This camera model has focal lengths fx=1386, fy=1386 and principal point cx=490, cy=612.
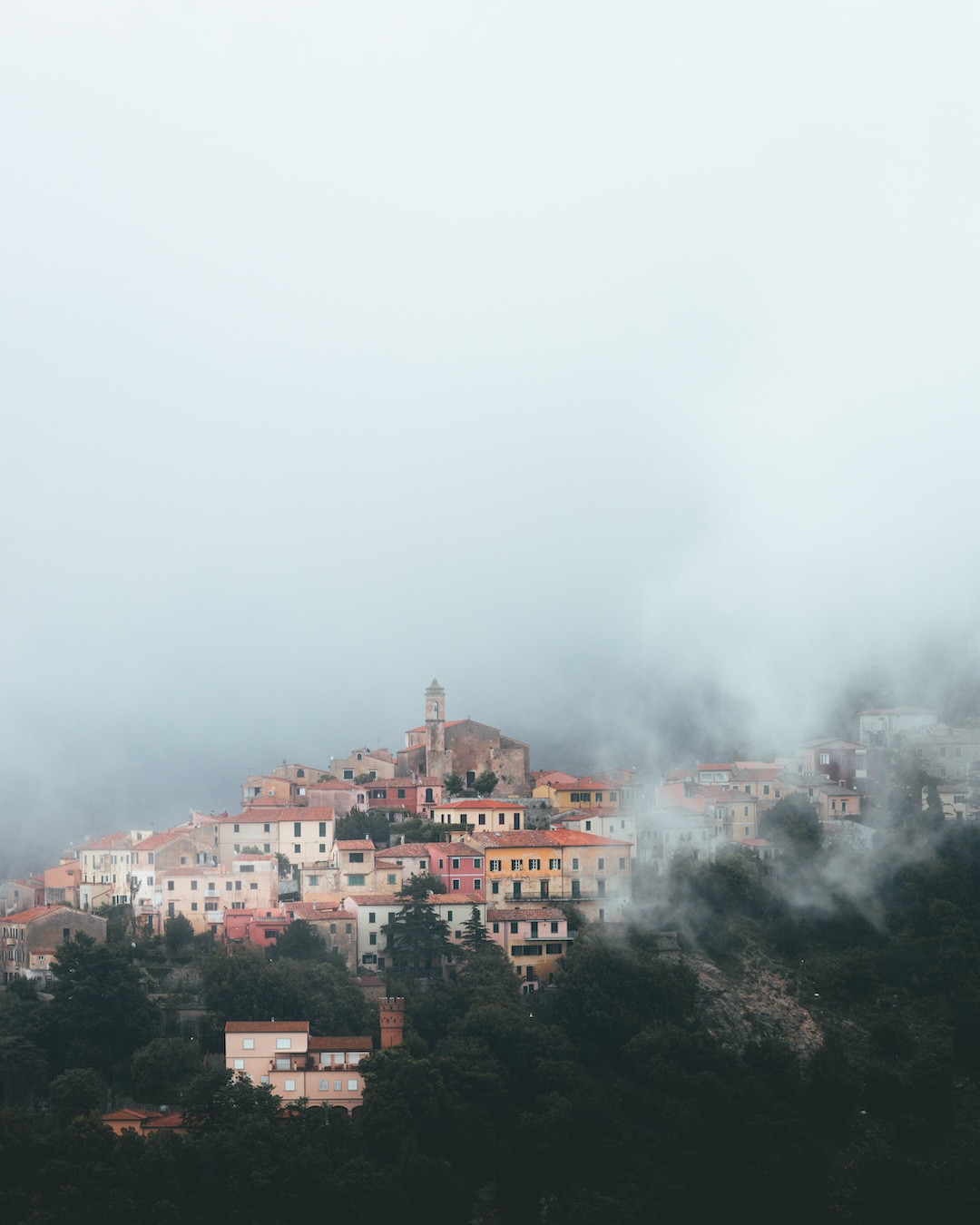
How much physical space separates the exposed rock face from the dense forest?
144 mm

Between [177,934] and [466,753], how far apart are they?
16.5m

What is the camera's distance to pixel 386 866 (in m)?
45.2

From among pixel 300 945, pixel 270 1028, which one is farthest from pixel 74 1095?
pixel 300 945

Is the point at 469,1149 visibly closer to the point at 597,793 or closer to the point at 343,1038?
the point at 343,1038

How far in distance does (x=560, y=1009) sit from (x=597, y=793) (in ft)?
40.9

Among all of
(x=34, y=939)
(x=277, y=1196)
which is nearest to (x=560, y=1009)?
(x=277, y=1196)

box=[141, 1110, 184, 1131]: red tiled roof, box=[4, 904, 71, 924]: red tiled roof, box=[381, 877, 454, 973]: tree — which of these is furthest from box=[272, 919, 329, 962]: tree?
box=[4, 904, 71, 924]: red tiled roof

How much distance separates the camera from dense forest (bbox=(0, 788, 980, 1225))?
34.4 m

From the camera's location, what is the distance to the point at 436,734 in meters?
56.3

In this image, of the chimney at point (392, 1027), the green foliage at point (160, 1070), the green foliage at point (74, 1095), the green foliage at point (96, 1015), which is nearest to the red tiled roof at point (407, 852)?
the chimney at point (392, 1027)

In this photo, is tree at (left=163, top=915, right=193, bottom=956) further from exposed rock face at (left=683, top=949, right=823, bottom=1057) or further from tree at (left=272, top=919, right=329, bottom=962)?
exposed rock face at (left=683, top=949, right=823, bottom=1057)

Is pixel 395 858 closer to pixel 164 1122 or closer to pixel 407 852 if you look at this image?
pixel 407 852

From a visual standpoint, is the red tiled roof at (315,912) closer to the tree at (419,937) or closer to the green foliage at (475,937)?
the tree at (419,937)

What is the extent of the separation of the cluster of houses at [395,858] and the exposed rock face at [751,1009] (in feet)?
12.9
